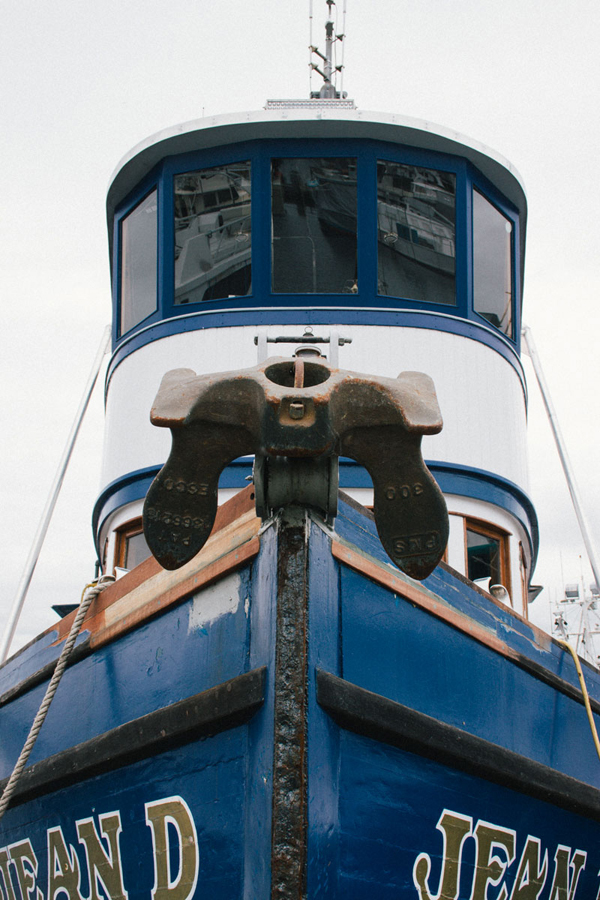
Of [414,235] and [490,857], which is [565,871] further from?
[414,235]

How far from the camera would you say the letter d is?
10.4ft

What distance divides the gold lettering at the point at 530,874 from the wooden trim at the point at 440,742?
0.20 meters

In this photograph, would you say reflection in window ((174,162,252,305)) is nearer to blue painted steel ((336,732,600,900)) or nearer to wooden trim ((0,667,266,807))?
wooden trim ((0,667,266,807))

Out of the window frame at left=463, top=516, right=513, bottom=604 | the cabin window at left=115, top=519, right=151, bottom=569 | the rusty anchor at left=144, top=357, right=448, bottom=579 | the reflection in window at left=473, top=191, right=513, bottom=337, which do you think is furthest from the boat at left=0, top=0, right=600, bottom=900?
the reflection in window at left=473, top=191, right=513, bottom=337

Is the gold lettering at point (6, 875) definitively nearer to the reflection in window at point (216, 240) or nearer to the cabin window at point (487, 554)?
the cabin window at point (487, 554)

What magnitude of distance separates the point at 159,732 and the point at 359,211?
13.6 ft

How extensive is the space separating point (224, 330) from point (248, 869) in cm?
398

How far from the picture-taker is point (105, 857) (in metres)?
3.59

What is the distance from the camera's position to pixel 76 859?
12.5 feet

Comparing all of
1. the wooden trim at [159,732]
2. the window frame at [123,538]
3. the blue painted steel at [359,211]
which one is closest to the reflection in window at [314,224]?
the blue painted steel at [359,211]

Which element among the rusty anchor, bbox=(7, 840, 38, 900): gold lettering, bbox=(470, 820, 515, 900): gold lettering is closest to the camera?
the rusty anchor

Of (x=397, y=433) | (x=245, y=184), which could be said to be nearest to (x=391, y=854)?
(x=397, y=433)

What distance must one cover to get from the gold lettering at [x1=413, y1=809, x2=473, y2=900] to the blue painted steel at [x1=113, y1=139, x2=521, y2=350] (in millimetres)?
3601

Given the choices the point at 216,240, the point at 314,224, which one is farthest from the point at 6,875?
the point at 314,224
